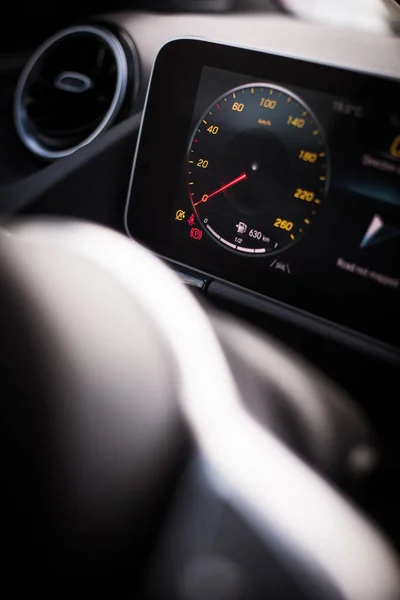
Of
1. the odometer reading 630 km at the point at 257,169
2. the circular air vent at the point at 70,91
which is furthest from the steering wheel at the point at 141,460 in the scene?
the circular air vent at the point at 70,91

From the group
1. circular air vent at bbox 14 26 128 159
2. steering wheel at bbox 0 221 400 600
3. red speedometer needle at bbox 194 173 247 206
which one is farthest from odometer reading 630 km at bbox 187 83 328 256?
steering wheel at bbox 0 221 400 600

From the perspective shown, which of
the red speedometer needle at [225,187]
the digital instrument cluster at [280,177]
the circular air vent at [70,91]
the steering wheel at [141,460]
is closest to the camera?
A: the steering wheel at [141,460]

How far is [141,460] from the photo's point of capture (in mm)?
684

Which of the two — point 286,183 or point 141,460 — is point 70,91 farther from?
point 141,460

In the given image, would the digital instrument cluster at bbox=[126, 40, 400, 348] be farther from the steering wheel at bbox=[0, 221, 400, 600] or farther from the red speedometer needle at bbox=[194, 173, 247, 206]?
the steering wheel at bbox=[0, 221, 400, 600]

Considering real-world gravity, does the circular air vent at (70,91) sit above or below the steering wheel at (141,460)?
below

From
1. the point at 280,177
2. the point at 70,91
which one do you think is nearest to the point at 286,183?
the point at 280,177

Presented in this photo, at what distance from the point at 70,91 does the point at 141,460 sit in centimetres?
104

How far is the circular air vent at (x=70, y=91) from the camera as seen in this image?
151 centimetres

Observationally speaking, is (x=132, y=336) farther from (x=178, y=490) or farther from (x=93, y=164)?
(x=93, y=164)

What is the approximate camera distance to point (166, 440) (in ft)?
2.29

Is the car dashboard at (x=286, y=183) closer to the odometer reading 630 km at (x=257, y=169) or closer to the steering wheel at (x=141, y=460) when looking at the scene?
the odometer reading 630 km at (x=257, y=169)

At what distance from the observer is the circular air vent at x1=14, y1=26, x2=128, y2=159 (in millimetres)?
1506

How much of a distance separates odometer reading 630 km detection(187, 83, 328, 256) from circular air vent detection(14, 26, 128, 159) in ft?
0.93
